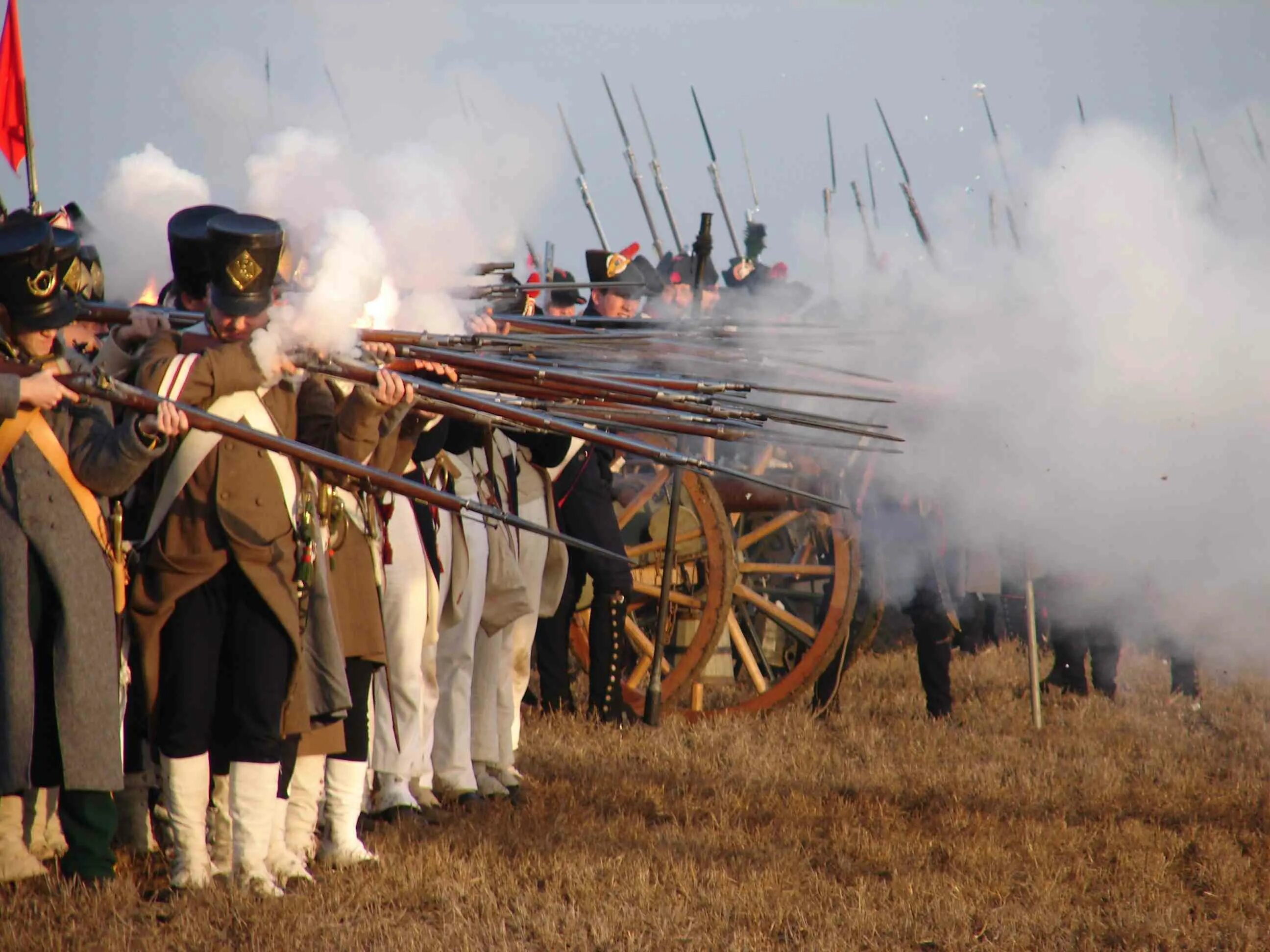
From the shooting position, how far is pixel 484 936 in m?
3.84

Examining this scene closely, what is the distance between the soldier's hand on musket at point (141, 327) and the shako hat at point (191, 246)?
17 cm

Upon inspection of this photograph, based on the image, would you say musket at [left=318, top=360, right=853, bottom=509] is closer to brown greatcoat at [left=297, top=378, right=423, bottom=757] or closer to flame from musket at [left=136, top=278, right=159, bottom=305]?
brown greatcoat at [left=297, top=378, right=423, bottom=757]

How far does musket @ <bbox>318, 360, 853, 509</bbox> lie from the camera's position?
3.76m

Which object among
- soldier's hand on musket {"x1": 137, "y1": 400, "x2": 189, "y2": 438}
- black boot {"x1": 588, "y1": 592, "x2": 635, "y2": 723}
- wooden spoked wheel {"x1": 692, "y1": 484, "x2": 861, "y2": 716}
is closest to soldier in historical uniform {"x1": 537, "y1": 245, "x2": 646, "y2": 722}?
black boot {"x1": 588, "y1": 592, "x2": 635, "y2": 723}

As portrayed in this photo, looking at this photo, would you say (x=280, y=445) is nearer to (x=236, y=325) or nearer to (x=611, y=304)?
(x=236, y=325)

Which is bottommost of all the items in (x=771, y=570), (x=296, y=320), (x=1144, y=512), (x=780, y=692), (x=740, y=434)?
(x=780, y=692)

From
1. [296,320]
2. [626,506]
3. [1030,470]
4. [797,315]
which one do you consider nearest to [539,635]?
[626,506]

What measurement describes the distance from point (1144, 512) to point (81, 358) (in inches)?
140

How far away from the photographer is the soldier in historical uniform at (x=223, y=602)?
3.91m

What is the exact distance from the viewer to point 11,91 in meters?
5.92

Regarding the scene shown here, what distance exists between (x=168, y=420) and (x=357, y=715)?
121 cm

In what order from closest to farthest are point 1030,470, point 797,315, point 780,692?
point 1030,470, point 797,315, point 780,692

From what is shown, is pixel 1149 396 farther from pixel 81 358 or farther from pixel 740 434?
pixel 81 358

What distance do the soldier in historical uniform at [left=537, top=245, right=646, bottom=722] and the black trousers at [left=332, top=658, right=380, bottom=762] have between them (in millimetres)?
2193
